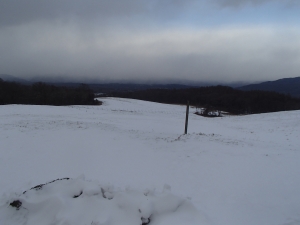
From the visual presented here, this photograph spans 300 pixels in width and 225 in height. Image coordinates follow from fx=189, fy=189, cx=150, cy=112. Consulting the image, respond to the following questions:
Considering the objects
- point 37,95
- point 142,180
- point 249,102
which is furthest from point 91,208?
point 249,102

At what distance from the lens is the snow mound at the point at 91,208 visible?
413cm

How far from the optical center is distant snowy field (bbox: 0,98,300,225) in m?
4.37

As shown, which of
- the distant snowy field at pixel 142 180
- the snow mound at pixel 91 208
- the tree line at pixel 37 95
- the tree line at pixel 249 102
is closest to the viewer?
the snow mound at pixel 91 208

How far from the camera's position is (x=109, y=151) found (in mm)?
9484

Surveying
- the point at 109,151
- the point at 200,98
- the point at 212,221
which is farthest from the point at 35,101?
the point at 200,98

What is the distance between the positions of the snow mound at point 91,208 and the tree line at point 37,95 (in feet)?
149

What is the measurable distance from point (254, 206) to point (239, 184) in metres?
1.18

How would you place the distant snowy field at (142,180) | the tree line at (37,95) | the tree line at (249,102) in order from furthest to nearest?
the tree line at (249,102)
the tree line at (37,95)
the distant snowy field at (142,180)

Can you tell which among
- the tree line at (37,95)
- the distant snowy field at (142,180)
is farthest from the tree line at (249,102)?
the distant snowy field at (142,180)

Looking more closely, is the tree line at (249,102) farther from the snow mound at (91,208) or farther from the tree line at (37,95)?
the snow mound at (91,208)

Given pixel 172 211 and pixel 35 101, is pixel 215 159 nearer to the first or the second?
pixel 172 211

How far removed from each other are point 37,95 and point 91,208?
155 ft

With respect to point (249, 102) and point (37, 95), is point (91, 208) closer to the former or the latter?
point (37, 95)

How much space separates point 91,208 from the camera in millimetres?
4352
